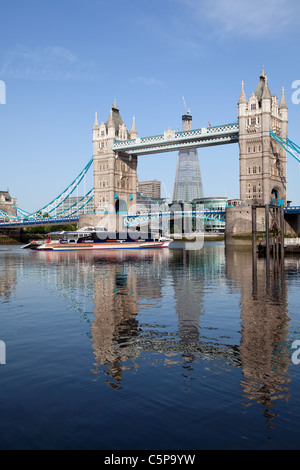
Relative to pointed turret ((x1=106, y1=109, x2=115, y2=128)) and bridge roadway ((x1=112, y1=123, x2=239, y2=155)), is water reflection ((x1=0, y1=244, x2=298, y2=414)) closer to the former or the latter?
bridge roadway ((x1=112, y1=123, x2=239, y2=155))

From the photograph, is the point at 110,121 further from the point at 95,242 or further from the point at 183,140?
the point at 95,242

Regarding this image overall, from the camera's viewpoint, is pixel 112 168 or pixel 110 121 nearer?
pixel 112 168

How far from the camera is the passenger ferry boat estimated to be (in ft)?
212

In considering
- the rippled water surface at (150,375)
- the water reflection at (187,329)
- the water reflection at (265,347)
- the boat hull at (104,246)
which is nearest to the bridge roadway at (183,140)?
the boat hull at (104,246)

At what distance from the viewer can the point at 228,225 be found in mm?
70625

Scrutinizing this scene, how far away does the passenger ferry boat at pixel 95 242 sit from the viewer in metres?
64.5

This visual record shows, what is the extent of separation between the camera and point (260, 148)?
7262cm

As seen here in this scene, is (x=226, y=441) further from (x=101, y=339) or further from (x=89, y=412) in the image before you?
(x=101, y=339)

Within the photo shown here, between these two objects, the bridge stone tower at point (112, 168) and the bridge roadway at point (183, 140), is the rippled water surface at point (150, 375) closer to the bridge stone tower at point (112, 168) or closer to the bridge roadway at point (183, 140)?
the bridge roadway at point (183, 140)

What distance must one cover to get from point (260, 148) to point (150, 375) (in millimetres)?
69432

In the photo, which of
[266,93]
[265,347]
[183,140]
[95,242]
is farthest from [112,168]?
[265,347]

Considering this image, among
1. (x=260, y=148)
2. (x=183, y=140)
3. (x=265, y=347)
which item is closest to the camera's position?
(x=265, y=347)

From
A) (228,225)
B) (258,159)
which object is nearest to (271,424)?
(228,225)

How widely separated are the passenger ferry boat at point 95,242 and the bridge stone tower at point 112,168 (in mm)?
25699
